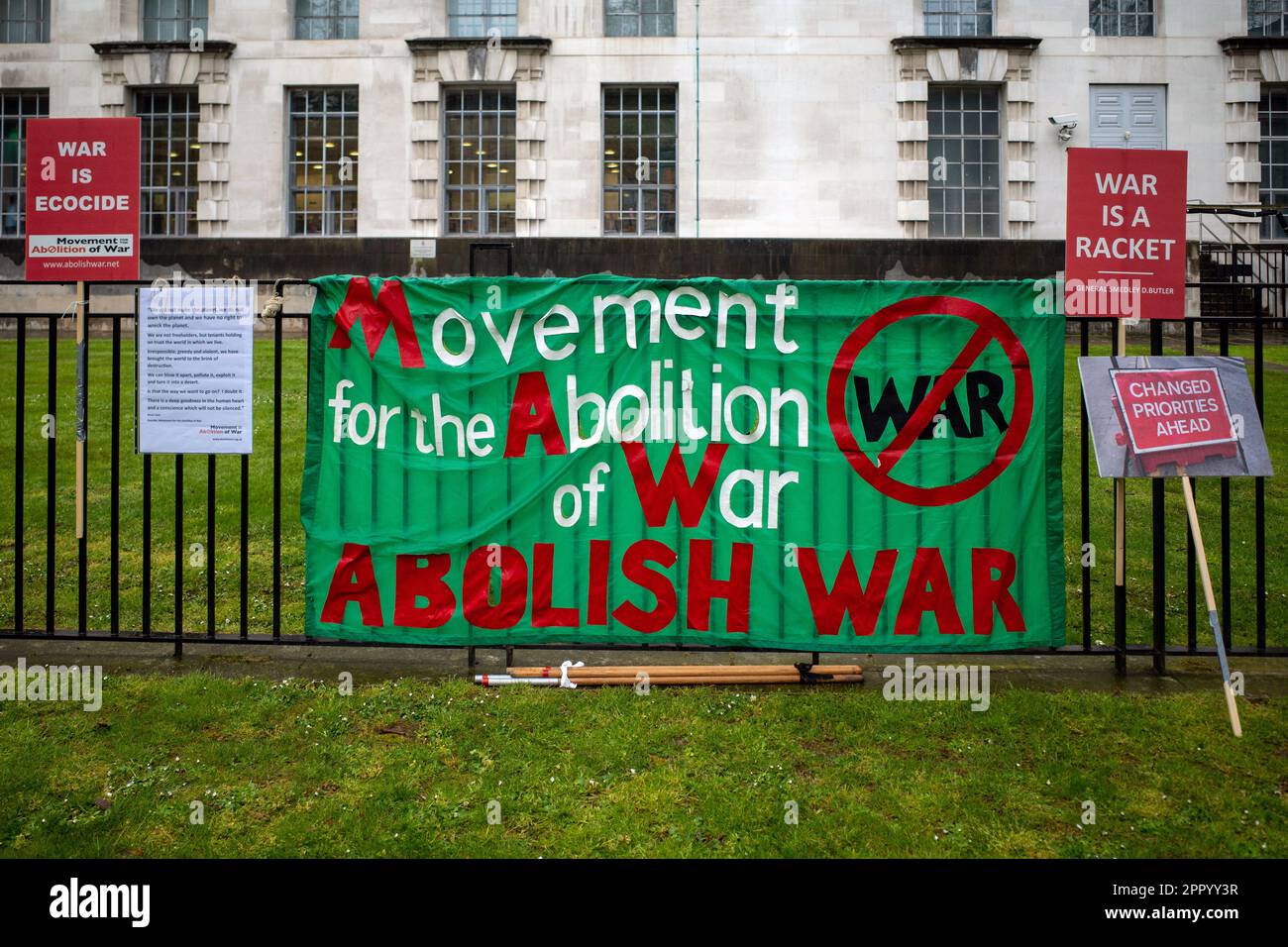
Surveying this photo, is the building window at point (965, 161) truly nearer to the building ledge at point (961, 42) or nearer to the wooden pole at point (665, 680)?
the building ledge at point (961, 42)

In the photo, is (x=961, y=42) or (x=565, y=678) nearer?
(x=565, y=678)

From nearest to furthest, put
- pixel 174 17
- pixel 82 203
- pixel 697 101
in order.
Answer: pixel 82 203, pixel 697 101, pixel 174 17

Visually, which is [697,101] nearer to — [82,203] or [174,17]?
[174,17]

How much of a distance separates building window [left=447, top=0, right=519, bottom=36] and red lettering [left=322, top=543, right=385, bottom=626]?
2357cm

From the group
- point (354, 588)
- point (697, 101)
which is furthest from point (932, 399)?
point (697, 101)

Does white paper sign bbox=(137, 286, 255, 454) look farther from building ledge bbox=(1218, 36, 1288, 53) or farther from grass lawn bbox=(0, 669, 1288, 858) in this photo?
building ledge bbox=(1218, 36, 1288, 53)

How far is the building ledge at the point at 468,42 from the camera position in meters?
25.4

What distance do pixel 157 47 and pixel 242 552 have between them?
25548mm

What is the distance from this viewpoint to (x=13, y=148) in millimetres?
27297

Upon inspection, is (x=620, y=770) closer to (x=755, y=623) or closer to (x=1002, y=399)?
(x=755, y=623)

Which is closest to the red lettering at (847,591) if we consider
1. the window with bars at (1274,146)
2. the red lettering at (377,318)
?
the red lettering at (377,318)

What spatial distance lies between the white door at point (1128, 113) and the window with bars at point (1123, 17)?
5.61 feet

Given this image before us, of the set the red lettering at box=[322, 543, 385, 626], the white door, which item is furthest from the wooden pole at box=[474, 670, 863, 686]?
the white door
